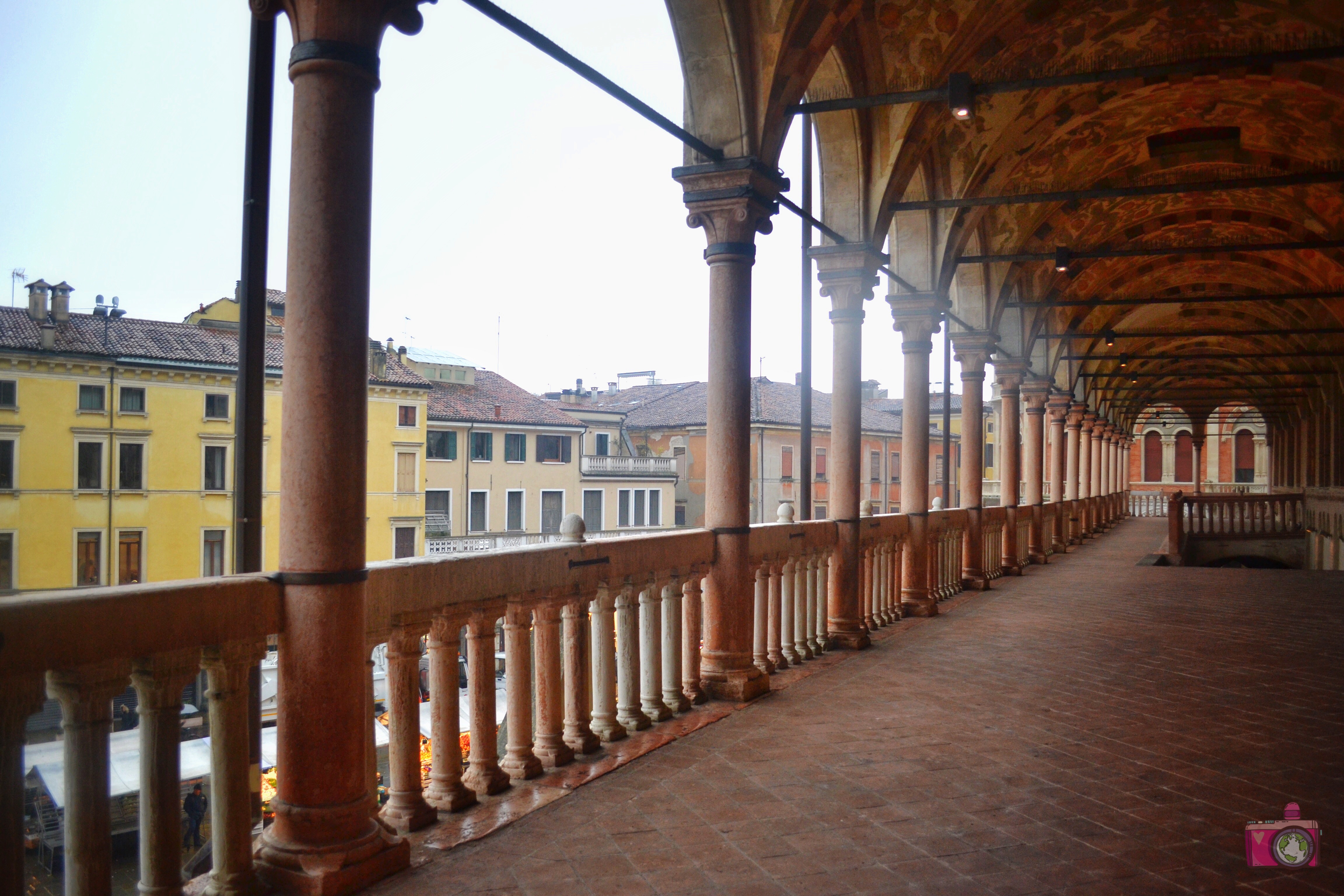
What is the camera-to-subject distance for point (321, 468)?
119 inches

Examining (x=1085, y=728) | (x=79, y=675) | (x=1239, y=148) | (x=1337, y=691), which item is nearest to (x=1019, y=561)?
(x=1239, y=148)

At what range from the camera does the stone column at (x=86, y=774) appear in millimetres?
2391

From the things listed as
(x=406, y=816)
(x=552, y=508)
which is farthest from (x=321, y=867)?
(x=552, y=508)

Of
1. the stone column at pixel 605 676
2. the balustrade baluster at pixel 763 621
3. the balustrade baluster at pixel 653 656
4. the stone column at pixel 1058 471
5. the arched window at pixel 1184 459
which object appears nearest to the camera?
the stone column at pixel 605 676

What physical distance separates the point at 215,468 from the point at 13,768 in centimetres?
A: 191

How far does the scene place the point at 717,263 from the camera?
592cm

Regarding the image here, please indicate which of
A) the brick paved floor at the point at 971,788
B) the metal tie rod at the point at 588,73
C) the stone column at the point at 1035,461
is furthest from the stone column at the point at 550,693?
the stone column at the point at 1035,461

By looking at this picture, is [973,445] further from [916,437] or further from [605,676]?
[605,676]

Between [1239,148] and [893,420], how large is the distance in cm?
2234

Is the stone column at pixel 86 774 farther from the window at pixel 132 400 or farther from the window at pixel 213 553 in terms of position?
the window at pixel 132 400

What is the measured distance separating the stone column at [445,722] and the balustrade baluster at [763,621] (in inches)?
109

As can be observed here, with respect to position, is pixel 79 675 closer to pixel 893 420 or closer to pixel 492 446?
pixel 492 446

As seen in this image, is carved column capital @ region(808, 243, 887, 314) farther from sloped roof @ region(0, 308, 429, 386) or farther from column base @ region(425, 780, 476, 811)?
column base @ region(425, 780, 476, 811)

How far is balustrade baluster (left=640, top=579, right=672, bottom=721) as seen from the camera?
500cm
